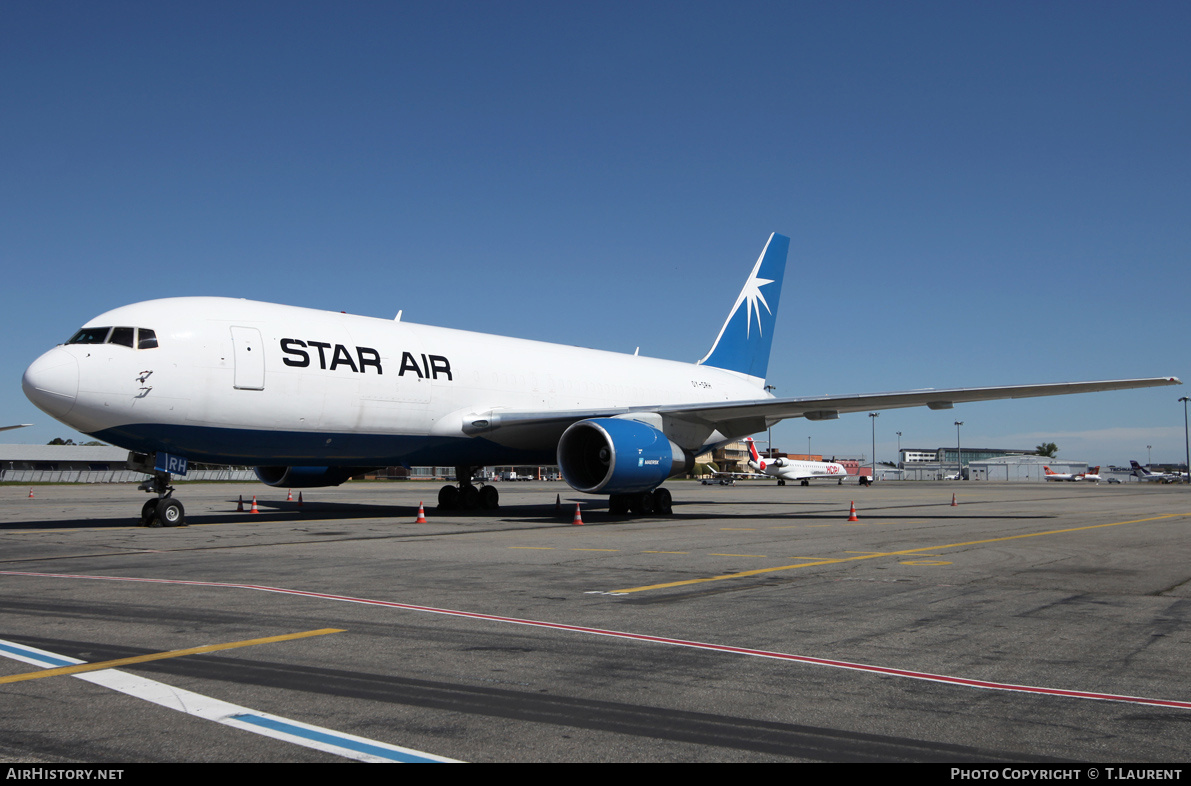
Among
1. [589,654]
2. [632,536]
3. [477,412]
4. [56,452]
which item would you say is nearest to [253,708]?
[589,654]

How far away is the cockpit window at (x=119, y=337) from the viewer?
16234 millimetres

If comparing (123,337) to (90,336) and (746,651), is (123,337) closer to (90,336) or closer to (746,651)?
(90,336)

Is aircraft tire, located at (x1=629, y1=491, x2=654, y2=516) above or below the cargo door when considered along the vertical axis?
below

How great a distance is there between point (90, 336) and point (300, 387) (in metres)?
3.92

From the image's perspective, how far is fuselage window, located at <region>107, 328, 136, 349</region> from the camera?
16234 millimetres

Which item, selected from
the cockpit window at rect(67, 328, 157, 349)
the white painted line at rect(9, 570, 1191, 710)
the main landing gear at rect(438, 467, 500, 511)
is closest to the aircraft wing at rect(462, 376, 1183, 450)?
the main landing gear at rect(438, 467, 500, 511)

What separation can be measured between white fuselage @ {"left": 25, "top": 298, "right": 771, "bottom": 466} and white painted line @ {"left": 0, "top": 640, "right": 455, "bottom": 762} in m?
11.6

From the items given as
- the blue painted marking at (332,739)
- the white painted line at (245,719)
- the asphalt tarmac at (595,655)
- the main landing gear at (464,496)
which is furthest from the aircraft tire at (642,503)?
the blue painted marking at (332,739)

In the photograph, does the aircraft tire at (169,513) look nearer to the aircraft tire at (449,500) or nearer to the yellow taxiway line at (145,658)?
the aircraft tire at (449,500)

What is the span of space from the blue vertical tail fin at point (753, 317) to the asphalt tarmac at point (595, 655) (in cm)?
1880

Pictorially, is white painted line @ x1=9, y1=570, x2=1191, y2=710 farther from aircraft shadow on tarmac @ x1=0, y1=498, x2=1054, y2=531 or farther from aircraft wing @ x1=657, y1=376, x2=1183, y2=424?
aircraft wing @ x1=657, y1=376, x2=1183, y2=424
